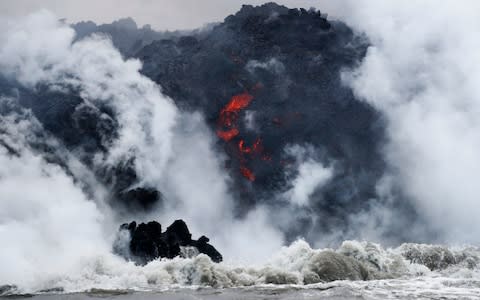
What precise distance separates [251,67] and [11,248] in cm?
5958

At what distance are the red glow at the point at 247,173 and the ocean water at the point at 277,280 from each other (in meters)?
37.8

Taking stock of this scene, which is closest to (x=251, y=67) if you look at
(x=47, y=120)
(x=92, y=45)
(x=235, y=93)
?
(x=235, y=93)

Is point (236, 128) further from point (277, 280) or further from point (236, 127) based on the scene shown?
point (277, 280)

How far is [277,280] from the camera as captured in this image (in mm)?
28328

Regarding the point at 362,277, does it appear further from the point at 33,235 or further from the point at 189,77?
the point at 189,77

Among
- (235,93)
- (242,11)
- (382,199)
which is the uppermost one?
(242,11)

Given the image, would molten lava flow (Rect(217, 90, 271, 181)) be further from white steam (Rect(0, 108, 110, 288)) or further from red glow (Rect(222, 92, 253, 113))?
Answer: white steam (Rect(0, 108, 110, 288))

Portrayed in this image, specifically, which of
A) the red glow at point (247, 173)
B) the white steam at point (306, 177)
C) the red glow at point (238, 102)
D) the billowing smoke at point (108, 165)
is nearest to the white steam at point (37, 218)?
the billowing smoke at point (108, 165)

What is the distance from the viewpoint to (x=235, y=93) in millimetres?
82250

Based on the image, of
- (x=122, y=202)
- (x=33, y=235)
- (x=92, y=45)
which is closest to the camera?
(x=33, y=235)

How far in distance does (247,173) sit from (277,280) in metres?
45.8

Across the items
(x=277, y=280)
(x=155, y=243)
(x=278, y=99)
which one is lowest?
(x=277, y=280)

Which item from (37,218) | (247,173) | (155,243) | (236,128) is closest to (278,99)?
(236,128)

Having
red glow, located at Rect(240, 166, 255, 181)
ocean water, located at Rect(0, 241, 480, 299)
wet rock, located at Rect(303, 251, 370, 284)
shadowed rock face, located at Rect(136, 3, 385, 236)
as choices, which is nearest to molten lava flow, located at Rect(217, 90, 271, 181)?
red glow, located at Rect(240, 166, 255, 181)
